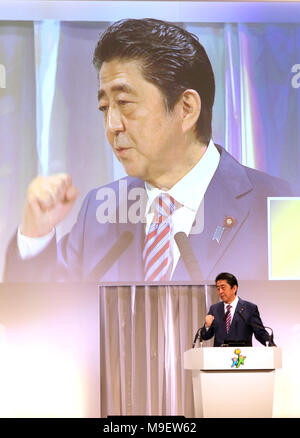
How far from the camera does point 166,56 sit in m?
7.90

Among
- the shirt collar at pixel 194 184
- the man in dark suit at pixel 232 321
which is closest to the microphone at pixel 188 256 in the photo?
the shirt collar at pixel 194 184

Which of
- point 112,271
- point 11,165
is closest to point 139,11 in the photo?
point 11,165

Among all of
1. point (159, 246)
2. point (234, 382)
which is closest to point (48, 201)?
point (159, 246)

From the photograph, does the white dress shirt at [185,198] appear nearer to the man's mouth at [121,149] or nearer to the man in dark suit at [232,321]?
the man's mouth at [121,149]

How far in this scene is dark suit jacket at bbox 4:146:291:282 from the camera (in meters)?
7.82

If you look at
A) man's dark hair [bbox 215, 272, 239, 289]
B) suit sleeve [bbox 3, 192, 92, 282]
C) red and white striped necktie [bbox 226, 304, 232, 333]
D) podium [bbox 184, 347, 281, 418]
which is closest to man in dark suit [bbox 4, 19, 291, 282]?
suit sleeve [bbox 3, 192, 92, 282]

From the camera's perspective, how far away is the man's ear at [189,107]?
26.0 feet

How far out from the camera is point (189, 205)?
312 inches

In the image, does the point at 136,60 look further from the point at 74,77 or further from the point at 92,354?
the point at 92,354

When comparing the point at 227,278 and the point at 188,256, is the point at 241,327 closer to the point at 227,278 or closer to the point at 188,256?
the point at 227,278

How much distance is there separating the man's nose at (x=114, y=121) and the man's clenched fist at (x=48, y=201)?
0.60 metres

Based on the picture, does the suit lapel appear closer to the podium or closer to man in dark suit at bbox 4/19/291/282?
man in dark suit at bbox 4/19/291/282

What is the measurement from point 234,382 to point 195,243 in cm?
228
